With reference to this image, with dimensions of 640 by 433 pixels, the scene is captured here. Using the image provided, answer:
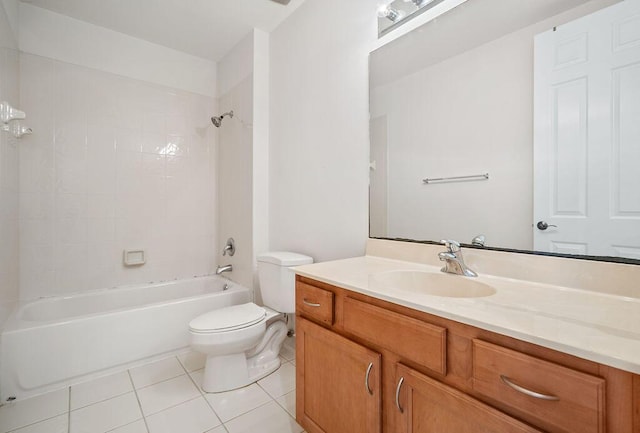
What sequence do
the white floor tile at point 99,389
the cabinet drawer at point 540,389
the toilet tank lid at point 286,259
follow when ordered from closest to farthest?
the cabinet drawer at point 540,389 < the white floor tile at point 99,389 < the toilet tank lid at point 286,259

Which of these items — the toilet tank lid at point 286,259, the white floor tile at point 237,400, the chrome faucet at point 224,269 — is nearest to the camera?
the white floor tile at point 237,400

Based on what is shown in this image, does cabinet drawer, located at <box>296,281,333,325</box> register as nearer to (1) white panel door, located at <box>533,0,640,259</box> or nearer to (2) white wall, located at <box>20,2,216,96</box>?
(1) white panel door, located at <box>533,0,640,259</box>

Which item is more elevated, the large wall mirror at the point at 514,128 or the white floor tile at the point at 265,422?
the large wall mirror at the point at 514,128

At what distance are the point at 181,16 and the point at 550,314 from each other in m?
2.84

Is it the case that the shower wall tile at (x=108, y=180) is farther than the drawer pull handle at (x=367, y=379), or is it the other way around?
the shower wall tile at (x=108, y=180)

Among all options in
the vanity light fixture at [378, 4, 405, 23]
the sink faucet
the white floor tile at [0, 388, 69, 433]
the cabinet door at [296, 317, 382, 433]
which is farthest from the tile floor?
the vanity light fixture at [378, 4, 405, 23]

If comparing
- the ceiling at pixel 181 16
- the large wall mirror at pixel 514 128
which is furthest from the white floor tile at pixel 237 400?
the ceiling at pixel 181 16

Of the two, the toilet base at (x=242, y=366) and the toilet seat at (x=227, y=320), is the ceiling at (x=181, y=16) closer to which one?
the toilet seat at (x=227, y=320)

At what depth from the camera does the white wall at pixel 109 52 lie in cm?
210

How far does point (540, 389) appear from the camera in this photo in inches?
23.4

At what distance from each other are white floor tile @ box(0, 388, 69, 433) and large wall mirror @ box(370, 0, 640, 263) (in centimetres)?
192

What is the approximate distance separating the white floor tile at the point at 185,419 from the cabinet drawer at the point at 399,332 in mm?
946

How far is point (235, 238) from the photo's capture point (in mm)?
2602

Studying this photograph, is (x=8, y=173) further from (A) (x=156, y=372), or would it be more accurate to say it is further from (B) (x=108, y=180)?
(A) (x=156, y=372)
